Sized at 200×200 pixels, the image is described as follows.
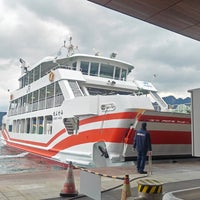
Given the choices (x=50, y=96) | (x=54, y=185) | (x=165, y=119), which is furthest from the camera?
(x=50, y=96)

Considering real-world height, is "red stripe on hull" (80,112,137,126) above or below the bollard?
above

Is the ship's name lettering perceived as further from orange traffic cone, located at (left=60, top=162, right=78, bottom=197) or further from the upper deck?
orange traffic cone, located at (left=60, top=162, right=78, bottom=197)

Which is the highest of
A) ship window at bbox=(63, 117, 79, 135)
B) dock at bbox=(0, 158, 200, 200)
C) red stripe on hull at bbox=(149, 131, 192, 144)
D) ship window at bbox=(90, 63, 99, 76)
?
ship window at bbox=(90, 63, 99, 76)

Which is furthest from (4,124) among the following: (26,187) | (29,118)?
(26,187)

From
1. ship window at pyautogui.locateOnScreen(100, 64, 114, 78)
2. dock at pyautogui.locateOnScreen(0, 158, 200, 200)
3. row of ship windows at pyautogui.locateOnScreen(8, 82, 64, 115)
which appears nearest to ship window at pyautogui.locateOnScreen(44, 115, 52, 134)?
row of ship windows at pyautogui.locateOnScreen(8, 82, 64, 115)

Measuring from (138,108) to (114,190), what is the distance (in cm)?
599

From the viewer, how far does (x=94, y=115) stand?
13078mm

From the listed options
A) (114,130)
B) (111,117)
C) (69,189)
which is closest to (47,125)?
(111,117)

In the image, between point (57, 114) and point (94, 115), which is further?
point (57, 114)

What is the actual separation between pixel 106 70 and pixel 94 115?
7958 mm

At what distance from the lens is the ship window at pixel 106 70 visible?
20281 mm

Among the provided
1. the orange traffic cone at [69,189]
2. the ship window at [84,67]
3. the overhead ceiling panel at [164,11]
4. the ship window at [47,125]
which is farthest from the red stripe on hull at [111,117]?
the ship window at [84,67]

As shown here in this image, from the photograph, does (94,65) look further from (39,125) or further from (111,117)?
(111,117)

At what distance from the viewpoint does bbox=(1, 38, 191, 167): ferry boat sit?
479 inches
